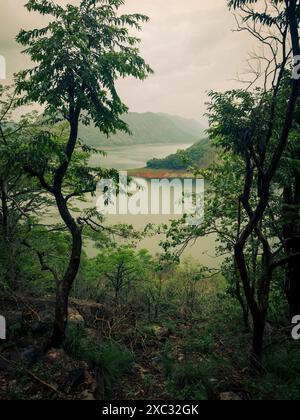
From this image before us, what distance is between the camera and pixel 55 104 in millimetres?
6746

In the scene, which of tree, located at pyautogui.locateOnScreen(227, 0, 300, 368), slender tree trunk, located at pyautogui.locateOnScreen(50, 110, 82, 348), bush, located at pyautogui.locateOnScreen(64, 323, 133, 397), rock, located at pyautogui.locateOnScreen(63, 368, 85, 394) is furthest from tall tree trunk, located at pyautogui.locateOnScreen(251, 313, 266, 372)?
slender tree trunk, located at pyautogui.locateOnScreen(50, 110, 82, 348)

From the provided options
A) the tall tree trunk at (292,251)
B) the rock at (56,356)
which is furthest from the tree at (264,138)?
the rock at (56,356)

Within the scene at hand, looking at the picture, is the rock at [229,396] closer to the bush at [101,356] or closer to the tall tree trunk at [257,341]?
the tall tree trunk at [257,341]

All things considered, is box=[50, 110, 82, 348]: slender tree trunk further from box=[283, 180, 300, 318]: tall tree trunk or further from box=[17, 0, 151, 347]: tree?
box=[283, 180, 300, 318]: tall tree trunk

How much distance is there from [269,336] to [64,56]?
9224 millimetres

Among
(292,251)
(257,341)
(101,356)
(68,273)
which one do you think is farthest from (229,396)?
(292,251)

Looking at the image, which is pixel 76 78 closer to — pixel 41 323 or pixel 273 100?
pixel 273 100

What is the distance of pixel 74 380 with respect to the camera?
693 centimetres

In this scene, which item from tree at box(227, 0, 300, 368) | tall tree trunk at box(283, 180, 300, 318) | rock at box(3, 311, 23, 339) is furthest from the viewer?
tall tree trunk at box(283, 180, 300, 318)

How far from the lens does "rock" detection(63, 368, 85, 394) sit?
681 centimetres

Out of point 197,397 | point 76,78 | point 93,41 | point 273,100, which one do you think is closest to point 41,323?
point 197,397

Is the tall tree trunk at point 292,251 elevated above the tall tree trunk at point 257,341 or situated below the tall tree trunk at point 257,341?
above

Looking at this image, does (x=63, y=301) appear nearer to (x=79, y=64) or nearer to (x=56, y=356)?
(x=56, y=356)

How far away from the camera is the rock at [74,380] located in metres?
6.81
